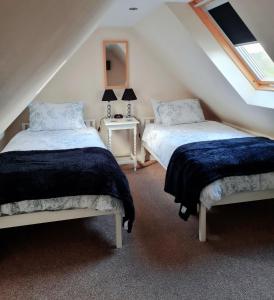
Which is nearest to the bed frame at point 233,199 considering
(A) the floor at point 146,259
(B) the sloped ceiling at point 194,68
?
(A) the floor at point 146,259

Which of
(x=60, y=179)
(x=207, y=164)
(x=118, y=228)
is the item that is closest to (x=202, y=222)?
(x=207, y=164)

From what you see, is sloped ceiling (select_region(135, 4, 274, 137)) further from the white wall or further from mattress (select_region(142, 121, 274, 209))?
mattress (select_region(142, 121, 274, 209))

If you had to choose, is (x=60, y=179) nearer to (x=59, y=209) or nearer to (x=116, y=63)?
(x=59, y=209)

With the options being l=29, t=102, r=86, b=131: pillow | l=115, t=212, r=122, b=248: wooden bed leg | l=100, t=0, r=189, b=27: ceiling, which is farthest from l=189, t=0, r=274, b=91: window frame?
l=115, t=212, r=122, b=248: wooden bed leg

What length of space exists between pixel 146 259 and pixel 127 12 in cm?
249

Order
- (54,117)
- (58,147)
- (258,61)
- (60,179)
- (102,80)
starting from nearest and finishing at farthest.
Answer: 1. (60,179)
2. (58,147)
3. (258,61)
4. (54,117)
5. (102,80)

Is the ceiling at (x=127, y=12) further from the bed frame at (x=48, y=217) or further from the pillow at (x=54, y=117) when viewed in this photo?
the bed frame at (x=48, y=217)

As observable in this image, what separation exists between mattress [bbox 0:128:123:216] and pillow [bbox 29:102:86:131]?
11 cm

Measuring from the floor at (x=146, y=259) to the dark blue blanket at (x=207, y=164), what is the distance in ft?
1.03

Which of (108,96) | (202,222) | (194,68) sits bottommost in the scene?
(202,222)

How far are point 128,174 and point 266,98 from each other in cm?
194

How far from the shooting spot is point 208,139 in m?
3.23

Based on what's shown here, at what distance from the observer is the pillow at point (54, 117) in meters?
3.73

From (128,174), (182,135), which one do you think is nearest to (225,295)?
(182,135)
